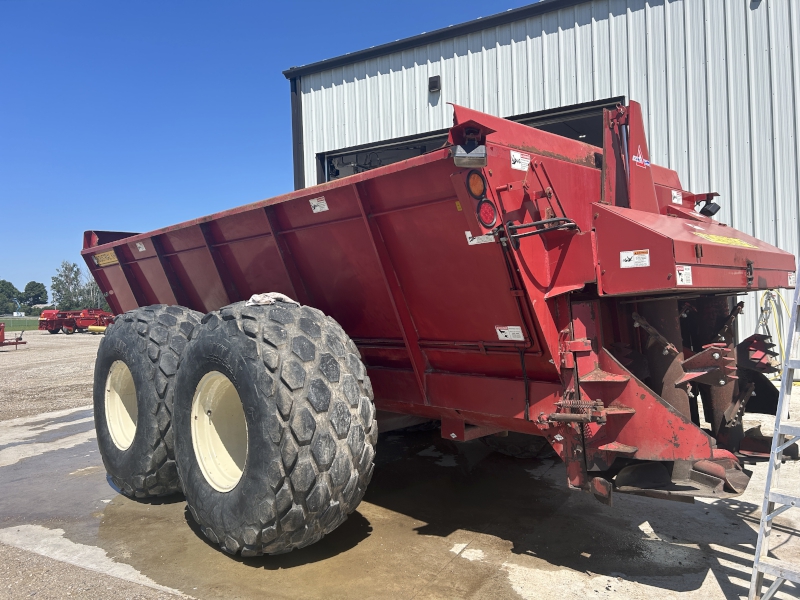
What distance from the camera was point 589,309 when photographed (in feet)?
11.3

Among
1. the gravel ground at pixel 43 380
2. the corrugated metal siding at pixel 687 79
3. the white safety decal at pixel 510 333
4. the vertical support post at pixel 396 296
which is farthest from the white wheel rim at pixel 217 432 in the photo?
the corrugated metal siding at pixel 687 79

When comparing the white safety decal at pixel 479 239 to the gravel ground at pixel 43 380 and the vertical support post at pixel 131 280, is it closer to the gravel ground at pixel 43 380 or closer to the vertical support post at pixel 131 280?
the vertical support post at pixel 131 280

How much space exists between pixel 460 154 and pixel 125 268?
4.36 m

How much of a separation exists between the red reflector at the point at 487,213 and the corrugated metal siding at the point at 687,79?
705cm

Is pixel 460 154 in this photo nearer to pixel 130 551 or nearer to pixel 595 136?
pixel 130 551

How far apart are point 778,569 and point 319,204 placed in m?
3.12

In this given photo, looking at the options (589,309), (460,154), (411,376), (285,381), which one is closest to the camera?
(460,154)

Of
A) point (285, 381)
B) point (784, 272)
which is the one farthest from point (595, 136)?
point (285, 381)

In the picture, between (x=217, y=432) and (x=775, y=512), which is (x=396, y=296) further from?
(x=775, y=512)

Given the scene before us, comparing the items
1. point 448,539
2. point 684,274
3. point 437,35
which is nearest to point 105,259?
point 448,539

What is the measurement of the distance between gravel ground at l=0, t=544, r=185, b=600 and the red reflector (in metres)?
2.56

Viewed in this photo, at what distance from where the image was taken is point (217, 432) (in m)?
3.98

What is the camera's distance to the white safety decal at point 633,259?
311cm

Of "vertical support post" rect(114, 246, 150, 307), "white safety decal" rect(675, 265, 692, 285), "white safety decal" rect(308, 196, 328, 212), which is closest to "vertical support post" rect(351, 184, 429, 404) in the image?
"white safety decal" rect(308, 196, 328, 212)
